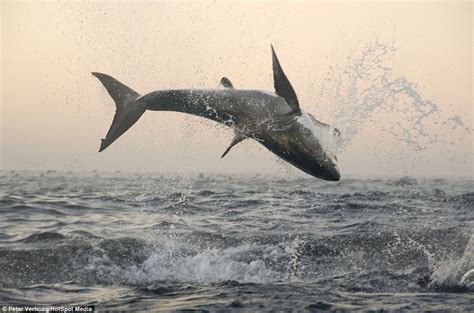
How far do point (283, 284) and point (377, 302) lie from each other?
5.77 ft

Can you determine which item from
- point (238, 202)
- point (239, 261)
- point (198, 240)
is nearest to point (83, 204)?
point (238, 202)

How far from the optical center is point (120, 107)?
31.6 feet

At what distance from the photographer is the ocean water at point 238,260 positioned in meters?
7.87

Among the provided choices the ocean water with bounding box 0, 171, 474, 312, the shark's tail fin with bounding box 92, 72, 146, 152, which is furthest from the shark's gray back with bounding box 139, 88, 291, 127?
the ocean water with bounding box 0, 171, 474, 312

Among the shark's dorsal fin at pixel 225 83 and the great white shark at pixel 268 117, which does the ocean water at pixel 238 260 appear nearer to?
the great white shark at pixel 268 117

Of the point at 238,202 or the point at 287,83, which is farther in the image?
the point at 238,202

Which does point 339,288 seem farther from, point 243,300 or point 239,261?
point 239,261

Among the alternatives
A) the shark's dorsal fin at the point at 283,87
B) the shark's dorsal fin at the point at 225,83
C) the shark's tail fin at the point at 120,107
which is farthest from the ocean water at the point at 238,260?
the shark's dorsal fin at the point at 225,83

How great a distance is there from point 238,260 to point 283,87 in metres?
4.70

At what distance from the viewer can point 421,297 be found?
310 inches

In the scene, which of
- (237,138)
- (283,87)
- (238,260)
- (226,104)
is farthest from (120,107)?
(238,260)

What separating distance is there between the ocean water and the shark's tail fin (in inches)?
103

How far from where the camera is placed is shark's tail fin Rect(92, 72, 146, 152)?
367 inches

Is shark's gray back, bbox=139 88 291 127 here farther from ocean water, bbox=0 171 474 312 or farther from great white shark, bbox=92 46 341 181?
ocean water, bbox=0 171 474 312
